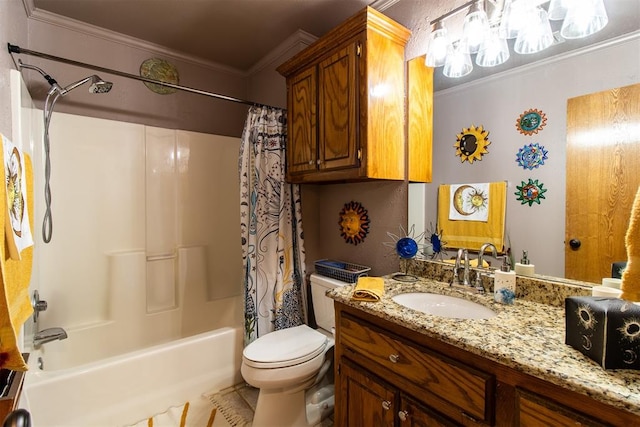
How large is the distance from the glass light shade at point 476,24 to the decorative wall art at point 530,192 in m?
0.64

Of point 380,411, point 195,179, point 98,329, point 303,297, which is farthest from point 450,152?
point 98,329

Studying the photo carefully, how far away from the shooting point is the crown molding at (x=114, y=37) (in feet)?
6.38

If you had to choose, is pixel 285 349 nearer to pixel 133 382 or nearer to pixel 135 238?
pixel 133 382

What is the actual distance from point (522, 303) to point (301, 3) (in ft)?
6.47

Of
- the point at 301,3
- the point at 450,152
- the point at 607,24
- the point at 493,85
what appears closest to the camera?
the point at 607,24

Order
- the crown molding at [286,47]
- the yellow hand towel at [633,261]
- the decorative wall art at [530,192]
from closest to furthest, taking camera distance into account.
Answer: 1. the yellow hand towel at [633,261]
2. the decorative wall art at [530,192]
3. the crown molding at [286,47]

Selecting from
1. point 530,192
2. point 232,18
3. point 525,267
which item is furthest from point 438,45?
point 232,18

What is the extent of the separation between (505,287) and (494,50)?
3.26 feet

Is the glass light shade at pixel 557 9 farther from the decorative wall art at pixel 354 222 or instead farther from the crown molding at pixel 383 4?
the decorative wall art at pixel 354 222

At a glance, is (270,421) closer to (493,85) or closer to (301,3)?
(493,85)

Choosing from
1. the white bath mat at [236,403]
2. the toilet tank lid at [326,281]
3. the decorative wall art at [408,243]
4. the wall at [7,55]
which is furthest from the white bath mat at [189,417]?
the wall at [7,55]

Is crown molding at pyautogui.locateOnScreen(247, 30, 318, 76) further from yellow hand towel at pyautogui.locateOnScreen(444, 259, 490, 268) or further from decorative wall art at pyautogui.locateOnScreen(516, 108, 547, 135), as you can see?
yellow hand towel at pyautogui.locateOnScreen(444, 259, 490, 268)

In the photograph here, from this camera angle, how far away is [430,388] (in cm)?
92

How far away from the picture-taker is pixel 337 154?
154cm
